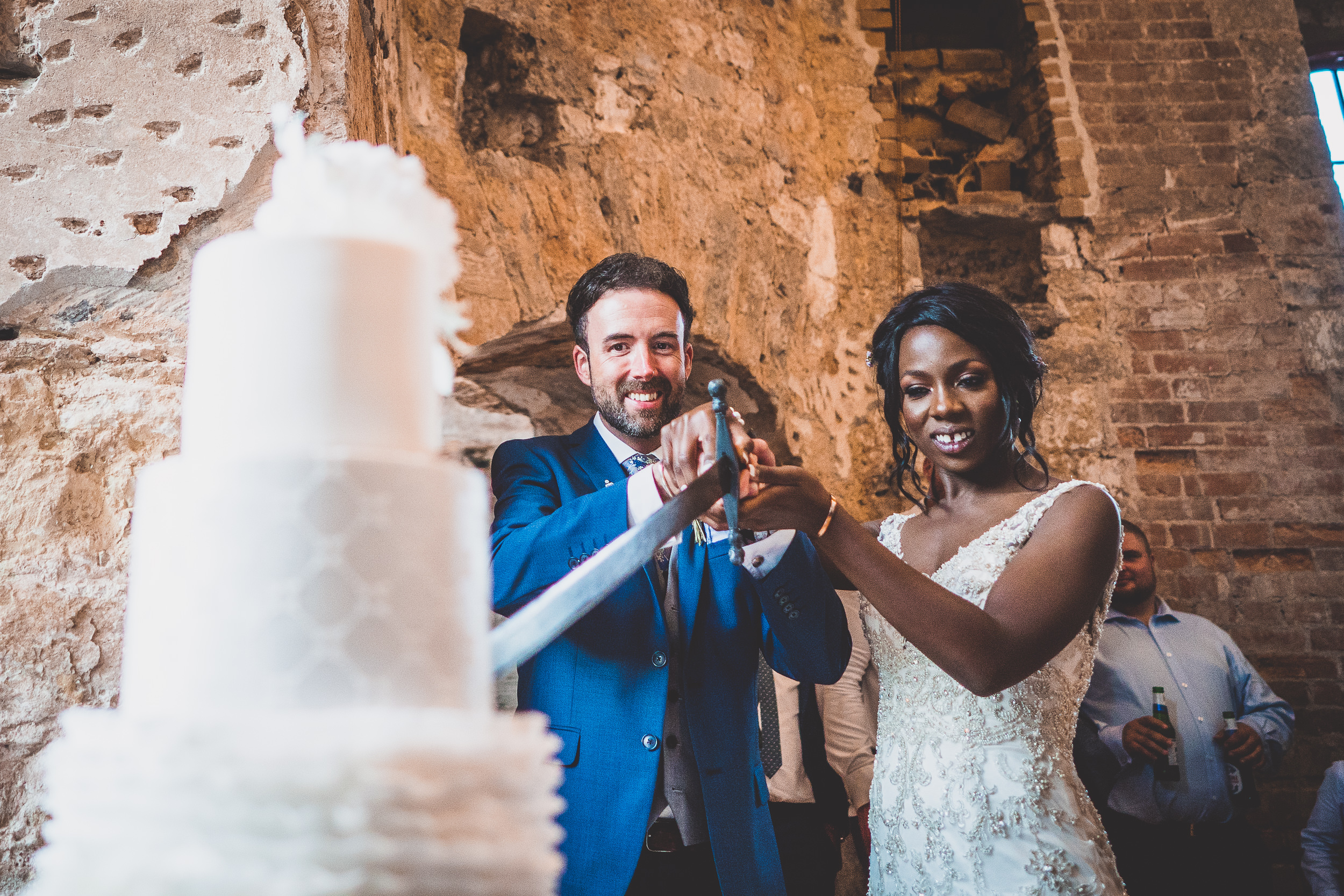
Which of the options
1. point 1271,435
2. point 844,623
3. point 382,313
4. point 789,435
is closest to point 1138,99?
point 1271,435

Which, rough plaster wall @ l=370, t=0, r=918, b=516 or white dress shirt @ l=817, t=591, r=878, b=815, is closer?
rough plaster wall @ l=370, t=0, r=918, b=516

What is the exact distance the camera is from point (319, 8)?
4.92 ft

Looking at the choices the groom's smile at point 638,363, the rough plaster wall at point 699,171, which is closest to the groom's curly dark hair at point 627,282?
the groom's smile at point 638,363

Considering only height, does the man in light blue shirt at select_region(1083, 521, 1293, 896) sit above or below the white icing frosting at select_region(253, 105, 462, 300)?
below

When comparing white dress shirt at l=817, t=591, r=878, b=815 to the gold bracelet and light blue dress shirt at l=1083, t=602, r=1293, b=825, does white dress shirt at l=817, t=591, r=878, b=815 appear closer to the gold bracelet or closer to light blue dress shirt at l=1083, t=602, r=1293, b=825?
light blue dress shirt at l=1083, t=602, r=1293, b=825

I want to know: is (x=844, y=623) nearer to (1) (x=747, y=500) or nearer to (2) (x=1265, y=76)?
(1) (x=747, y=500)

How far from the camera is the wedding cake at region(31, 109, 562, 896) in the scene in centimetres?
42

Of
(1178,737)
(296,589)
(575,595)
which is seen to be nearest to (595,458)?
(575,595)

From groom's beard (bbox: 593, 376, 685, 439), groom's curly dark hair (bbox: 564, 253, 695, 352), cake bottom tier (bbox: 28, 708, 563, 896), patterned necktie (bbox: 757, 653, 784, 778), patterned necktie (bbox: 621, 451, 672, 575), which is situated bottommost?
patterned necktie (bbox: 757, 653, 784, 778)

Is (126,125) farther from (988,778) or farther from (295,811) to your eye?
(988,778)

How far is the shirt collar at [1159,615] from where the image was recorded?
3.21m

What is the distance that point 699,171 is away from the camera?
313 cm

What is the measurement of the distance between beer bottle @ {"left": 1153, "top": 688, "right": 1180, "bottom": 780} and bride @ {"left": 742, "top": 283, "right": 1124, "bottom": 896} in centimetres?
137

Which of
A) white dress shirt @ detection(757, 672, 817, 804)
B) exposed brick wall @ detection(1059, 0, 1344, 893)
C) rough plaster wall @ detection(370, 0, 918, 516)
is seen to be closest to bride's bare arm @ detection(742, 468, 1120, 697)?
white dress shirt @ detection(757, 672, 817, 804)
